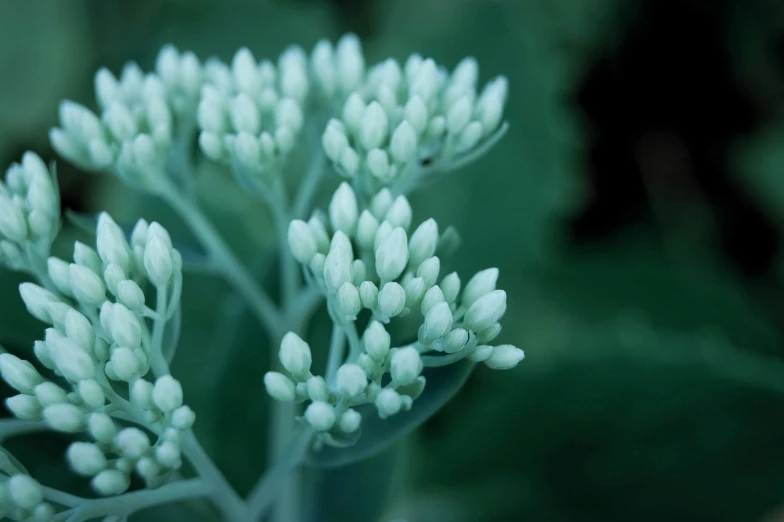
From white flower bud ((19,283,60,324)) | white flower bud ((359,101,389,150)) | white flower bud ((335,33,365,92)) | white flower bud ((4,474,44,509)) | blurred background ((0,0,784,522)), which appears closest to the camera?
white flower bud ((4,474,44,509))

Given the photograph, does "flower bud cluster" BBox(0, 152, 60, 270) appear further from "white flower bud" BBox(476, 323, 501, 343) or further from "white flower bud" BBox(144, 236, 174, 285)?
"white flower bud" BBox(476, 323, 501, 343)

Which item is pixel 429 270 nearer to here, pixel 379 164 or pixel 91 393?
pixel 379 164

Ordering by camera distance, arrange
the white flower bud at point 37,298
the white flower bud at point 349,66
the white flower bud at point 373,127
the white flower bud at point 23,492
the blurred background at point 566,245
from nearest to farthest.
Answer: the white flower bud at point 23,492 → the white flower bud at point 37,298 → the white flower bud at point 373,127 → the white flower bud at point 349,66 → the blurred background at point 566,245

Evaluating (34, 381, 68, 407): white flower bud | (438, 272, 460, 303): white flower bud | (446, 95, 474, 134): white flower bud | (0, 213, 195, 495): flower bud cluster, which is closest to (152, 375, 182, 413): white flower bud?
(0, 213, 195, 495): flower bud cluster

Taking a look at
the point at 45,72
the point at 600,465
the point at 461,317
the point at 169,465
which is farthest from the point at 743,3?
the point at 169,465

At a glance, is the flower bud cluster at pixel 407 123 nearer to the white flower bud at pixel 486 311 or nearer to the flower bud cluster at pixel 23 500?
the white flower bud at pixel 486 311

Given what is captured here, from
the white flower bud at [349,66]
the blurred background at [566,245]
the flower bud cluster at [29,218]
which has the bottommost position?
the blurred background at [566,245]

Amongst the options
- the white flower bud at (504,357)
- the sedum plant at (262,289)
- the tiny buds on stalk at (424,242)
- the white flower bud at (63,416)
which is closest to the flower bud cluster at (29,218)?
the sedum plant at (262,289)

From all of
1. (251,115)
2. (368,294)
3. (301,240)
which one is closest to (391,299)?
(368,294)

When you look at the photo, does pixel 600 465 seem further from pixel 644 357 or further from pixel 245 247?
pixel 245 247
